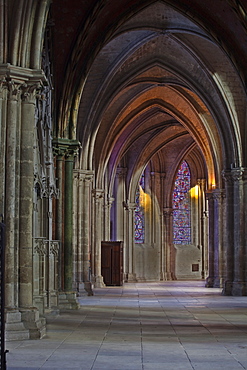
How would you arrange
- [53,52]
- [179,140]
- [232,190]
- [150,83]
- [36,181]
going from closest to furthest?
[36,181] → [53,52] → [232,190] → [150,83] → [179,140]

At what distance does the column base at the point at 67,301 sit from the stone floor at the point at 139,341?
0.45 meters

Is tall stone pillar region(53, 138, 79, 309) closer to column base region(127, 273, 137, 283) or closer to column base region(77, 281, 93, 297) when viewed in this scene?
column base region(77, 281, 93, 297)

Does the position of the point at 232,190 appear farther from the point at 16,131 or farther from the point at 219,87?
the point at 16,131

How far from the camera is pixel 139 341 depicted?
32.0 ft

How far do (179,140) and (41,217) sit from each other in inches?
989

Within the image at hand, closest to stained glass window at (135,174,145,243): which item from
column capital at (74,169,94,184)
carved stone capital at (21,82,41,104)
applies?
column capital at (74,169,94,184)

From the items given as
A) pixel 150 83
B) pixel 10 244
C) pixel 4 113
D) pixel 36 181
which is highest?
pixel 150 83

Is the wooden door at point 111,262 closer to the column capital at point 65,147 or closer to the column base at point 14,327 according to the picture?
the column capital at point 65,147

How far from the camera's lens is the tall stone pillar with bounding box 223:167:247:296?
2219 centimetres

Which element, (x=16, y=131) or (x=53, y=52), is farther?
(x=53, y=52)

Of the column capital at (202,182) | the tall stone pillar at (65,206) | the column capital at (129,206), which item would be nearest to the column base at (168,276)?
the column capital at (129,206)

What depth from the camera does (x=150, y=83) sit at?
2603 cm

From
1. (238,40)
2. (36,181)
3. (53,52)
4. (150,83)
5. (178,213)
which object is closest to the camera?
(36,181)

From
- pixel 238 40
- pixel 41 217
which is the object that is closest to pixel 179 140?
pixel 238 40
